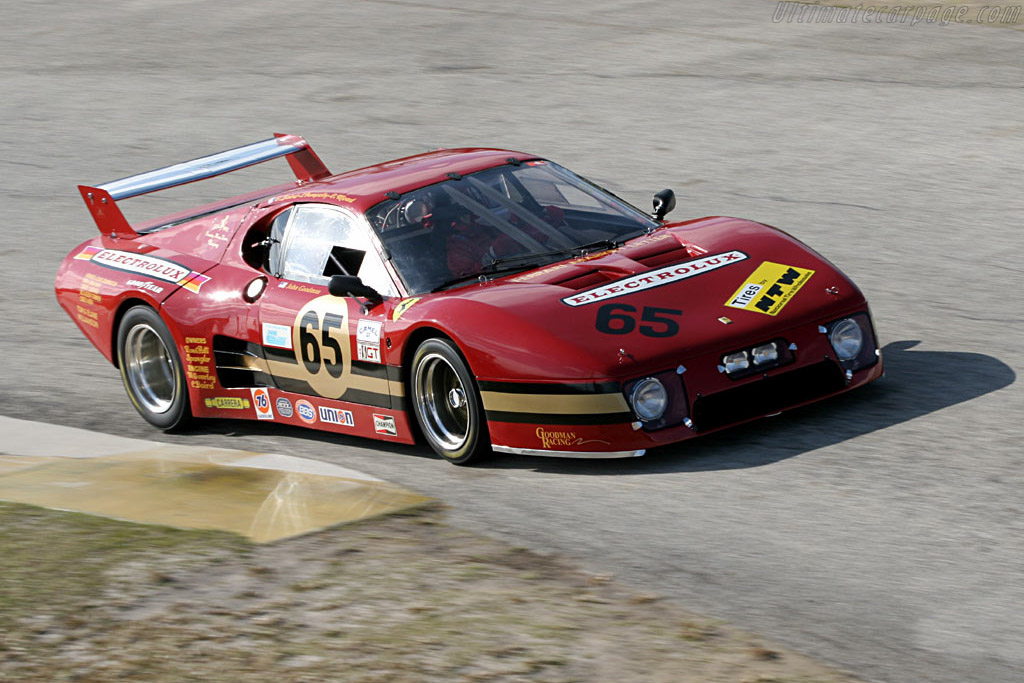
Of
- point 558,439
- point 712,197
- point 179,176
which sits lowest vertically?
point 558,439

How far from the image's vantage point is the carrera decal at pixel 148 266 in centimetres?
785

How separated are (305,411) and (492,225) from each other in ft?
4.39

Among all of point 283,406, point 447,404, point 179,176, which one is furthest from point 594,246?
point 179,176

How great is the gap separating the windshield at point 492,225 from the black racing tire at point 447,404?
412mm

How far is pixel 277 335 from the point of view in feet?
23.9

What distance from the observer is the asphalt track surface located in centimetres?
493

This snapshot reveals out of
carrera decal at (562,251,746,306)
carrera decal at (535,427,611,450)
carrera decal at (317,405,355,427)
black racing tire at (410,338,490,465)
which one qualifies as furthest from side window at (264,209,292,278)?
carrera decal at (535,427,611,450)

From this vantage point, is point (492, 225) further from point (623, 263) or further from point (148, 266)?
point (148, 266)

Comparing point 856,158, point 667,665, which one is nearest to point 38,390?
point 667,665

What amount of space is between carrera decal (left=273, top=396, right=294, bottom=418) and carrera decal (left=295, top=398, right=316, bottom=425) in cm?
7

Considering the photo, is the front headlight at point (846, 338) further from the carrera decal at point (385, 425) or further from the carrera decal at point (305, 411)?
the carrera decal at point (305, 411)

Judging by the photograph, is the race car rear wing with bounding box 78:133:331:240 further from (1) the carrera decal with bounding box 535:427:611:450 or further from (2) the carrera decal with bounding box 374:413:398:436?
(1) the carrera decal with bounding box 535:427:611:450

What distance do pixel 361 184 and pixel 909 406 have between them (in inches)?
114

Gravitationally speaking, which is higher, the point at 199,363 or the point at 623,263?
the point at 623,263
